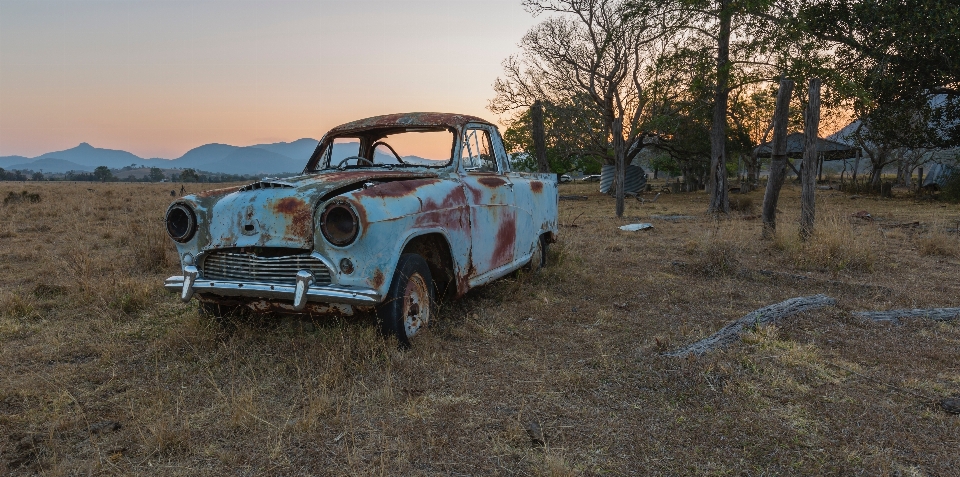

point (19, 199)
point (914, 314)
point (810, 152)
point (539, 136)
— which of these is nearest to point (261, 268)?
point (914, 314)

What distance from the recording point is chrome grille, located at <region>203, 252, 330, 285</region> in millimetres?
3369

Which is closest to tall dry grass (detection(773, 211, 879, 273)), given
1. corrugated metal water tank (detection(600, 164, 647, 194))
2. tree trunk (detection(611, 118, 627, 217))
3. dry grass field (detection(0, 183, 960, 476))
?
dry grass field (detection(0, 183, 960, 476))

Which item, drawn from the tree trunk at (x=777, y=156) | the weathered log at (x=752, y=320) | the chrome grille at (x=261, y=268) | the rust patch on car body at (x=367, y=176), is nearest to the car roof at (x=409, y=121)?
the rust patch on car body at (x=367, y=176)

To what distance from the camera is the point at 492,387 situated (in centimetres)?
317

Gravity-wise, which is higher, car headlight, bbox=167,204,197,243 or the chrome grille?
car headlight, bbox=167,204,197,243

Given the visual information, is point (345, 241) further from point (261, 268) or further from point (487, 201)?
point (487, 201)

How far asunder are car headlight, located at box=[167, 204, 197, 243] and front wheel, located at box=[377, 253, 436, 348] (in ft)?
4.42

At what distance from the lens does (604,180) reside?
28.2 meters

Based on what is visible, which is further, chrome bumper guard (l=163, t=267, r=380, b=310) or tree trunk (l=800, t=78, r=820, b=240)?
tree trunk (l=800, t=78, r=820, b=240)

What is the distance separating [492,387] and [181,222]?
2322mm

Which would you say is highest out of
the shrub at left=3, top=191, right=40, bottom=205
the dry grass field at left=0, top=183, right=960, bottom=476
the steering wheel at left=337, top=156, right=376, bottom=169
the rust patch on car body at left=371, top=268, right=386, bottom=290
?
the steering wheel at left=337, top=156, right=376, bottom=169

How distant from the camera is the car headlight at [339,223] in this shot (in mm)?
3221

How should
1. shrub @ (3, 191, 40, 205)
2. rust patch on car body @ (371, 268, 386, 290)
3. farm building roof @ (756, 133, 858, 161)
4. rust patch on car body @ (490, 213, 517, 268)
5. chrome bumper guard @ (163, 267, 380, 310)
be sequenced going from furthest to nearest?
farm building roof @ (756, 133, 858, 161) → shrub @ (3, 191, 40, 205) → rust patch on car body @ (490, 213, 517, 268) → rust patch on car body @ (371, 268, 386, 290) → chrome bumper guard @ (163, 267, 380, 310)

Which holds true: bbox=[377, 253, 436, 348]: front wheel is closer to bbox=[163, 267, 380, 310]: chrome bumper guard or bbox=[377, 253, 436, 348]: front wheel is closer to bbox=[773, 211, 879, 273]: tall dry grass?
bbox=[163, 267, 380, 310]: chrome bumper guard
